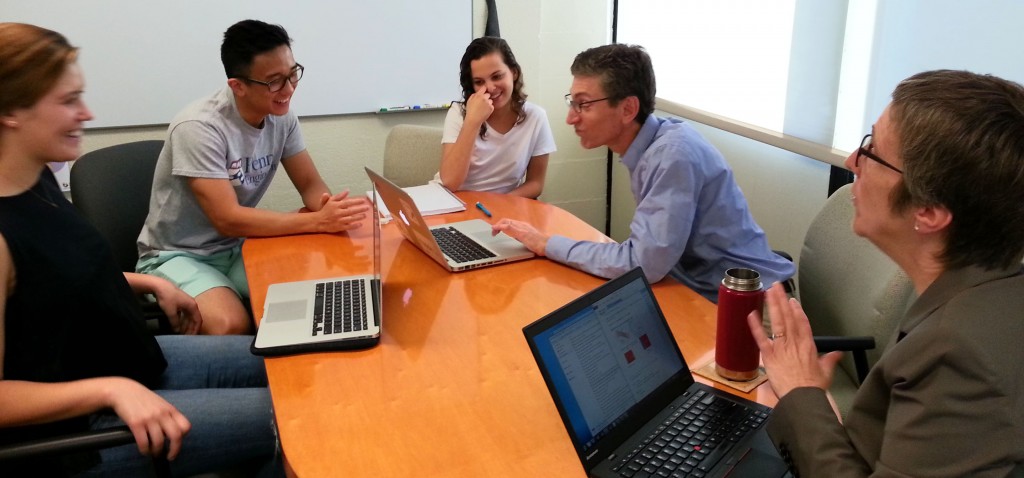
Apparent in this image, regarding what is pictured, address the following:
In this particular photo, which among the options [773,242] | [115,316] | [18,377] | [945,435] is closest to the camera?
[945,435]

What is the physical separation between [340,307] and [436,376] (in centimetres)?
37

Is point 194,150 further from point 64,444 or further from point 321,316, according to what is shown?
point 64,444

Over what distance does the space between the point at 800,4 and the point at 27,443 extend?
8.13 feet

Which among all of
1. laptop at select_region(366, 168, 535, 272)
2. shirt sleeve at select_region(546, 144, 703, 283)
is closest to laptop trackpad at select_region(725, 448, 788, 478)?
shirt sleeve at select_region(546, 144, 703, 283)

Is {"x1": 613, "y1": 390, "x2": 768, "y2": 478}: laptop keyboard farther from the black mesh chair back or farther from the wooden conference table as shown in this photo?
the black mesh chair back

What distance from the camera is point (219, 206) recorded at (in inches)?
84.6

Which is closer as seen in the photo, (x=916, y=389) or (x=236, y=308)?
(x=916, y=389)

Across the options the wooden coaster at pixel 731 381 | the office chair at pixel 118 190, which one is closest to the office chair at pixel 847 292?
the wooden coaster at pixel 731 381

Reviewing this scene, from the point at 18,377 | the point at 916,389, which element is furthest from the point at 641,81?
the point at 18,377

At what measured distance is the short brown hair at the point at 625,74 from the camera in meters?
1.86

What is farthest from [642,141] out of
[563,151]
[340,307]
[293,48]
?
[563,151]

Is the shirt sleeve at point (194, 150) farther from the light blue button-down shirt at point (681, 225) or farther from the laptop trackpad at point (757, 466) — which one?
the laptop trackpad at point (757, 466)

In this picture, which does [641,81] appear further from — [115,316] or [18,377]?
[18,377]

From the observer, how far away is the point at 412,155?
2.92 m
